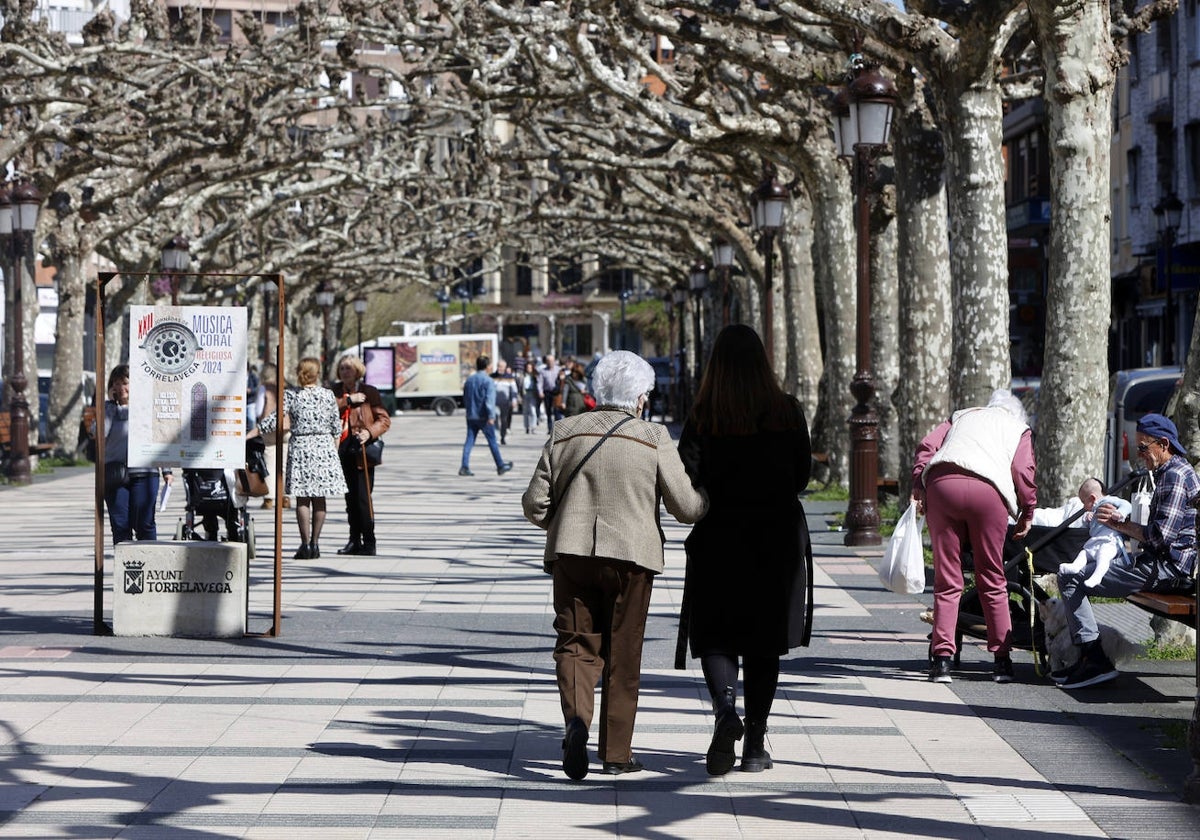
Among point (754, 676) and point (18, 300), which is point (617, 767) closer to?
point (754, 676)

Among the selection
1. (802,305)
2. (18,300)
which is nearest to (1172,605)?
(802,305)

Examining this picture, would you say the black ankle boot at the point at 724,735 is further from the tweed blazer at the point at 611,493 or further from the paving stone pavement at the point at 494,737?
the tweed blazer at the point at 611,493

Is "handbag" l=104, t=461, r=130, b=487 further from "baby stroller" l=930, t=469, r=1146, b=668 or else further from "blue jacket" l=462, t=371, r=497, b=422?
"blue jacket" l=462, t=371, r=497, b=422

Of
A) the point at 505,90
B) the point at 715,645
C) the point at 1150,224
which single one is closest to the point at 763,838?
the point at 715,645

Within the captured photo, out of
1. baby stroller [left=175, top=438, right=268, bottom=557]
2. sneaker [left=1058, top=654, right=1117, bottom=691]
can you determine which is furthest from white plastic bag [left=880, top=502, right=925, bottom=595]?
baby stroller [left=175, top=438, right=268, bottom=557]

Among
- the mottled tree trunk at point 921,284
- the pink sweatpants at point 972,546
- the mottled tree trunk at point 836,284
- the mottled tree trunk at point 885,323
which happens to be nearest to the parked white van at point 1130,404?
the mottled tree trunk at point 921,284

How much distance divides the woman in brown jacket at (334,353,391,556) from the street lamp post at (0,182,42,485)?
11666 mm

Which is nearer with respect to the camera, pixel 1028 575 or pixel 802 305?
pixel 1028 575

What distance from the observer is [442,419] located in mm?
63312

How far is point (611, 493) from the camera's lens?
725 cm

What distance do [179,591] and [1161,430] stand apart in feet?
18.1

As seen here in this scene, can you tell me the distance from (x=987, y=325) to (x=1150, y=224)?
118 feet

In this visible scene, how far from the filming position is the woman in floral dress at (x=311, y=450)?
15.8 meters

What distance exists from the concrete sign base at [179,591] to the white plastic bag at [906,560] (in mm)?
3660
